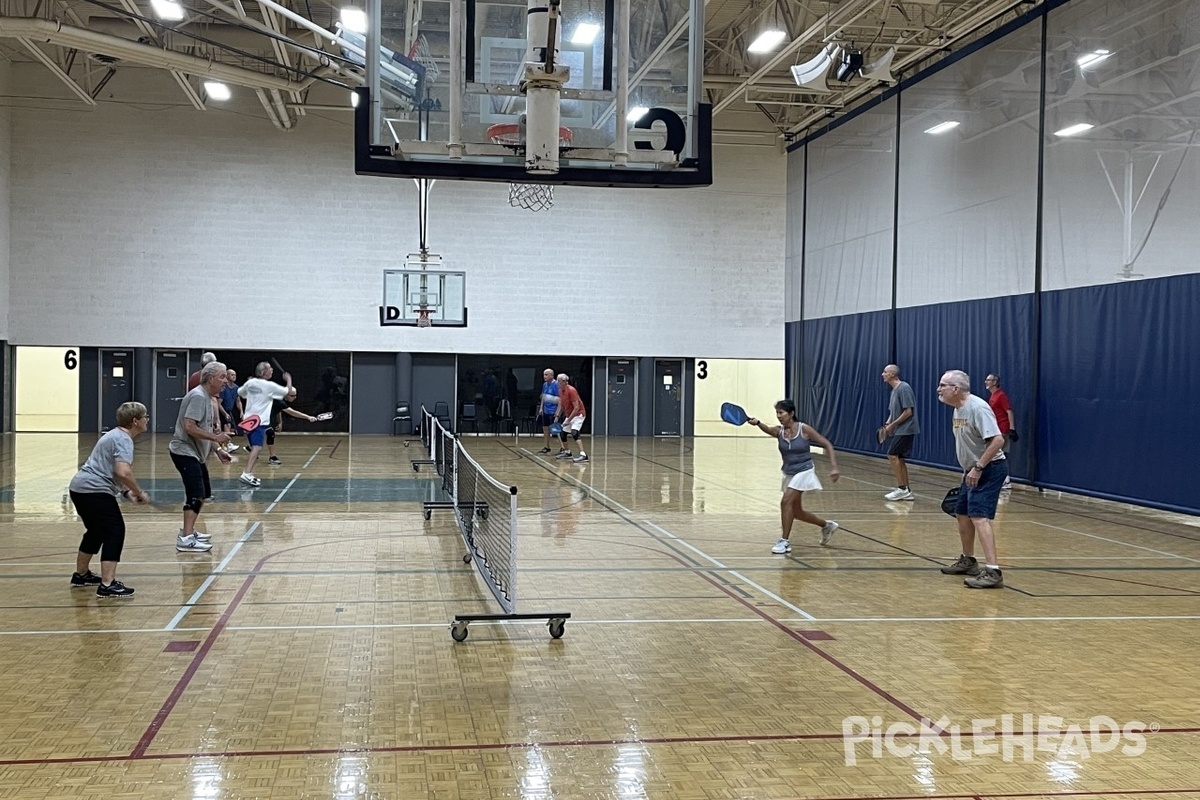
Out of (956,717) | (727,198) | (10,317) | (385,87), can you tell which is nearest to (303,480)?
(385,87)

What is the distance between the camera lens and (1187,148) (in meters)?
15.1

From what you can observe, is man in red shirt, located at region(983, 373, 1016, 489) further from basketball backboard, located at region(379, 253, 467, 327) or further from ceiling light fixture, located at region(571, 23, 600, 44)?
basketball backboard, located at region(379, 253, 467, 327)

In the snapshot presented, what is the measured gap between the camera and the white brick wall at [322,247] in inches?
1147

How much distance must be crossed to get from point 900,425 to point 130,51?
57.0ft

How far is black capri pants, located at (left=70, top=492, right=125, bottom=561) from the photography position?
8445mm

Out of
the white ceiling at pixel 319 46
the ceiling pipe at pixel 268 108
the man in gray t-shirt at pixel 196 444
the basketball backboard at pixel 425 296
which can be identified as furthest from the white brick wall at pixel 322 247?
the man in gray t-shirt at pixel 196 444

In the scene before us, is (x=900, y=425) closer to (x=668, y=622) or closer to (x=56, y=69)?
(x=668, y=622)

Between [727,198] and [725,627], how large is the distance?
2573 centimetres

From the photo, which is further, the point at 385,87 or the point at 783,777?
the point at 385,87

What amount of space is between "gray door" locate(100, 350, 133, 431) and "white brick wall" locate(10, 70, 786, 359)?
2.11 ft

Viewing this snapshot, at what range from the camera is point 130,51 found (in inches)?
880

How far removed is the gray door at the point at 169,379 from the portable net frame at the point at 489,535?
19973mm

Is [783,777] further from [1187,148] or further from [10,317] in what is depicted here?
[10,317]

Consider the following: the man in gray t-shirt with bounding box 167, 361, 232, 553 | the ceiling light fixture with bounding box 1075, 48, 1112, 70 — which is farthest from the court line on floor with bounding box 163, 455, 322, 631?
the ceiling light fixture with bounding box 1075, 48, 1112, 70
